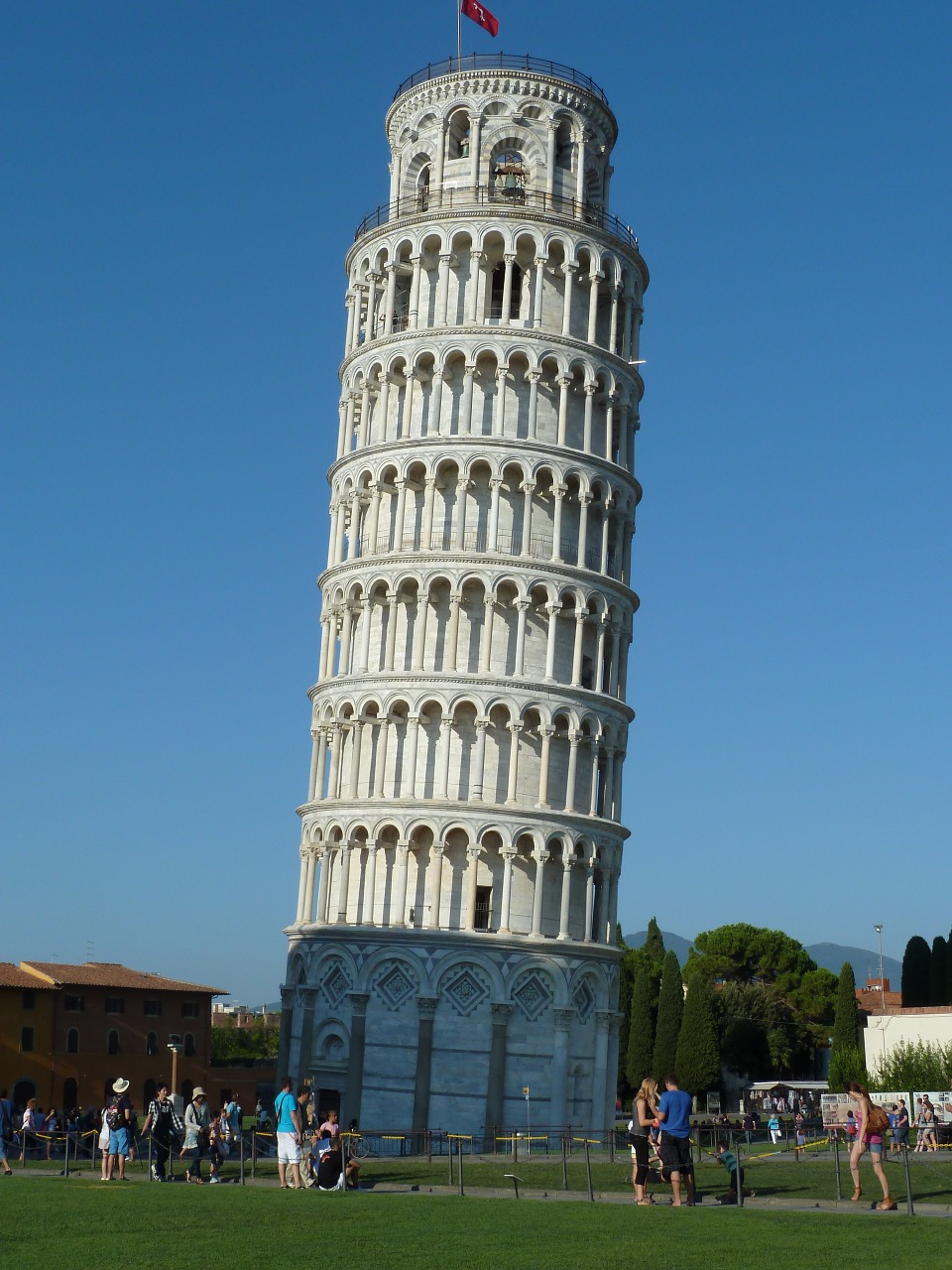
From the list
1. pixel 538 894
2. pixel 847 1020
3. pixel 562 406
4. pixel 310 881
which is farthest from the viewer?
pixel 847 1020

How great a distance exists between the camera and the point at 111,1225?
18.9 m

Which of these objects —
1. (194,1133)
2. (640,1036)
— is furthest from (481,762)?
(640,1036)

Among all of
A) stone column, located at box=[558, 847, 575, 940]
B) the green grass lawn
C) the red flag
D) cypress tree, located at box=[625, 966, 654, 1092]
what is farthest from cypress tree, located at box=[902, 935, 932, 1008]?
the green grass lawn

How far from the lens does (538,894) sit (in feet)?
176

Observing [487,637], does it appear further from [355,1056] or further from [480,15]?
[480,15]

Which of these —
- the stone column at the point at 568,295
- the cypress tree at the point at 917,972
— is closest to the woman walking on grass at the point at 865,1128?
the stone column at the point at 568,295

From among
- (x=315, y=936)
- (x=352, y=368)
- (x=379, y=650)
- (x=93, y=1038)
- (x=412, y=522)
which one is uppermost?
(x=352, y=368)

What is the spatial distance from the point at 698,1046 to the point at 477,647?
35.7m

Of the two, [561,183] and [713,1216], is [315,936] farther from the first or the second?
[713,1216]

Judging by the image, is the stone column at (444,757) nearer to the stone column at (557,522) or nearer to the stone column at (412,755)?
the stone column at (412,755)

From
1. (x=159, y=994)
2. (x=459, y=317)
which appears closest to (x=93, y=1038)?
(x=159, y=994)

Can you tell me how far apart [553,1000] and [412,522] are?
57.8ft

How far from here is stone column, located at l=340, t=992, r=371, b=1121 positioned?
2067 inches

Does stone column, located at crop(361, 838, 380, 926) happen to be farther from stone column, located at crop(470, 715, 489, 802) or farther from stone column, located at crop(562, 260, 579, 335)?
stone column, located at crop(562, 260, 579, 335)
